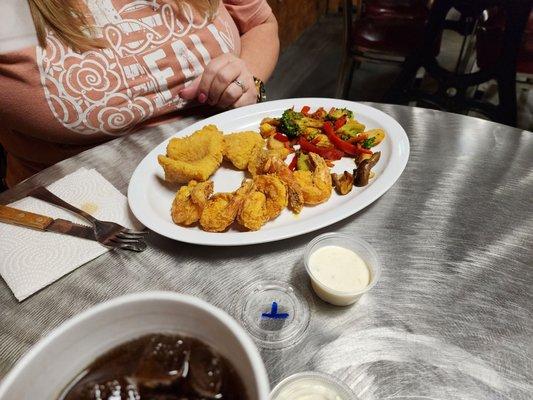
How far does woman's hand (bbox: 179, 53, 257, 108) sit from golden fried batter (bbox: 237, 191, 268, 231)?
590mm

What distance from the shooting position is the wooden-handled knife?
3.62 feet

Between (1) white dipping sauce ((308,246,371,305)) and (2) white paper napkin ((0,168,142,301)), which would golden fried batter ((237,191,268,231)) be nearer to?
(1) white dipping sauce ((308,246,371,305))

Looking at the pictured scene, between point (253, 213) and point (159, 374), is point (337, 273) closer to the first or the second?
point (253, 213)

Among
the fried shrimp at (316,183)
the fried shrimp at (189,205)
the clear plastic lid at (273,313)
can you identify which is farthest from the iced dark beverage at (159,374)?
the fried shrimp at (316,183)

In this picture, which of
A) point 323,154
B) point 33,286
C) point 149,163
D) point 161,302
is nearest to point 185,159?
point 149,163

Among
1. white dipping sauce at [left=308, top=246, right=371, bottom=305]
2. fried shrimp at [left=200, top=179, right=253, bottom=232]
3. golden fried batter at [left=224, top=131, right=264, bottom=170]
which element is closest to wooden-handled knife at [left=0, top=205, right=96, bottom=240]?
fried shrimp at [left=200, top=179, right=253, bottom=232]

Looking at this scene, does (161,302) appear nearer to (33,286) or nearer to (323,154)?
(33,286)

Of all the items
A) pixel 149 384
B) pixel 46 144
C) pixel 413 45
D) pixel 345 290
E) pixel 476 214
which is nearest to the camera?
pixel 149 384

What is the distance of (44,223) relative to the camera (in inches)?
43.8

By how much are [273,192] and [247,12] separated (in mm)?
1166

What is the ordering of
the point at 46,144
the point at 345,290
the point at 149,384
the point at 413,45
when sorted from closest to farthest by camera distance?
the point at 149,384, the point at 345,290, the point at 46,144, the point at 413,45

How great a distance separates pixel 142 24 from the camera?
1.46 metres

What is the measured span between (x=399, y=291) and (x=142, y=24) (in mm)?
1291

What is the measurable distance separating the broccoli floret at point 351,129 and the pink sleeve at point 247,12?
33.3 inches
